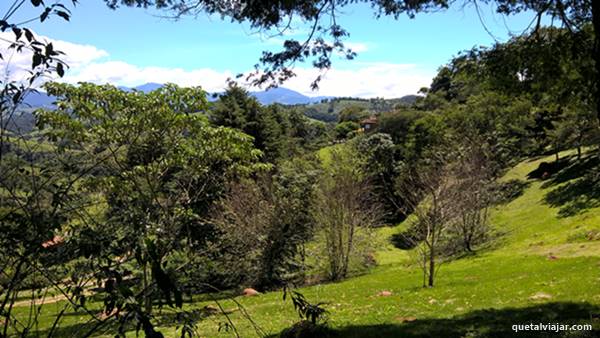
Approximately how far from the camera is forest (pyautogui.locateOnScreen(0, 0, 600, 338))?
2494 millimetres

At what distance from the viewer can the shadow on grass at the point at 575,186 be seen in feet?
96.4

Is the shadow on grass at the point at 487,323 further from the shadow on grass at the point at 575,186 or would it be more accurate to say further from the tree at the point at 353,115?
the tree at the point at 353,115

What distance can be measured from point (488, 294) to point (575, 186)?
24127mm

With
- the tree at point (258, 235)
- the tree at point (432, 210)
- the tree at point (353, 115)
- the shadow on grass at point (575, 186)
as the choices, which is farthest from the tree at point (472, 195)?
the tree at point (353, 115)

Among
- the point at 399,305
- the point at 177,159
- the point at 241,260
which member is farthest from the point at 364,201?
the point at 177,159

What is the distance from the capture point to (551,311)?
9.29 m

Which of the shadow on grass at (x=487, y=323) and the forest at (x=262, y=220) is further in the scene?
the shadow on grass at (x=487, y=323)

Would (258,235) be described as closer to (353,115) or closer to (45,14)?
Answer: (45,14)

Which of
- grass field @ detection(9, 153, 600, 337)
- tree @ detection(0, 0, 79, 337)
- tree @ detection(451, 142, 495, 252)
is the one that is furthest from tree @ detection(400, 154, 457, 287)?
tree @ detection(0, 0, 79, 337)

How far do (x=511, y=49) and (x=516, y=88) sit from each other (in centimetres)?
83

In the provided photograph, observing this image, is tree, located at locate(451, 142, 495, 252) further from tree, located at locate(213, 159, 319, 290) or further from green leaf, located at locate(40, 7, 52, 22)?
green leaf, located at locate(40, 7, 52, 22)

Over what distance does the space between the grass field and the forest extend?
12 cm

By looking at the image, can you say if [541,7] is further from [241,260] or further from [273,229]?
[241,260]

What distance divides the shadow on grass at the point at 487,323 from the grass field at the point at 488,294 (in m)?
0.02
